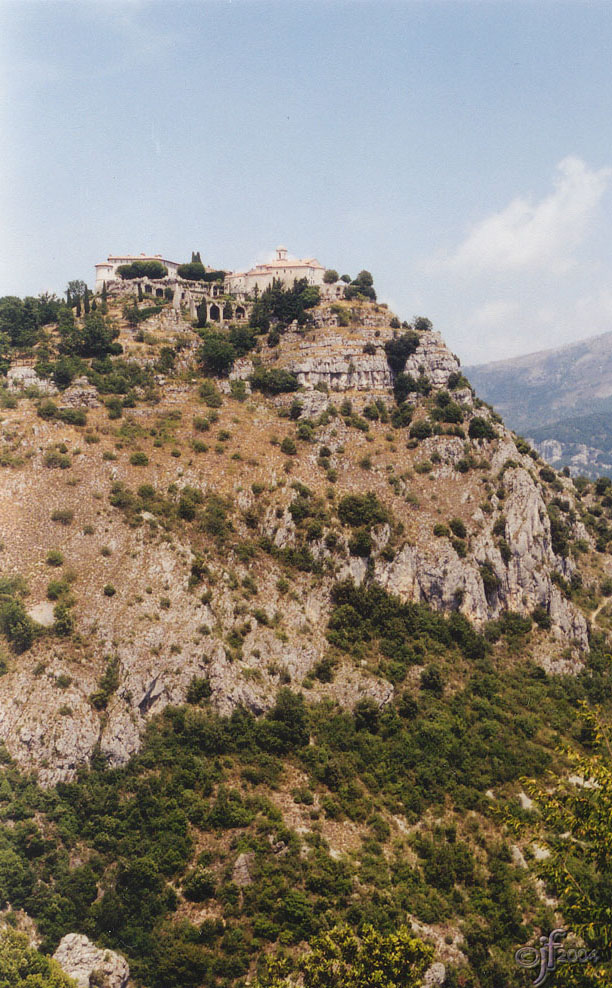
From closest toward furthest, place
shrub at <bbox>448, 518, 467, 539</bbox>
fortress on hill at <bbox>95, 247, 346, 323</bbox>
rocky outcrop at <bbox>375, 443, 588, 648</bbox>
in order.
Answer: rocky outcrop at <bbox>375, 443, 588, 648</bbox>, shrub at <bbox>448, 518, 467, 539</bbox>, fortress on hill at <bbox>95, 247, 346, 323</bbox>

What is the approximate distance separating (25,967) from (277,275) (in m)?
97.5

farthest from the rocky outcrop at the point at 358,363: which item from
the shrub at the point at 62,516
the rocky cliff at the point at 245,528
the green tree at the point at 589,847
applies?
the green tree at the point at 589,847

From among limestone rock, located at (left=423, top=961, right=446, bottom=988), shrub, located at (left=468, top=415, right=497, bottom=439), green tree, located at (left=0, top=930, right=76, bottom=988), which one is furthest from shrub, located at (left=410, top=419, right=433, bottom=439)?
green tree, located at (left=0, top=930, right=76, bottom=988)

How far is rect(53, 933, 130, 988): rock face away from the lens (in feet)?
123

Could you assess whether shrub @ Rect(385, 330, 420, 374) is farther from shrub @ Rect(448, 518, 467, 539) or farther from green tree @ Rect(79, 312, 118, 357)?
green tree @ Rect(79, 312, 118, 357)

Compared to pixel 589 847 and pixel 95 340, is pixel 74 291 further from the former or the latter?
pixel 589 847

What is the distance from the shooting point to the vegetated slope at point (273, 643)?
137 ft

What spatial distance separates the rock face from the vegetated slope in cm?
100

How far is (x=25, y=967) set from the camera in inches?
1384

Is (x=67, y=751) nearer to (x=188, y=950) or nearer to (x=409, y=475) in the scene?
(x=188, y=950)

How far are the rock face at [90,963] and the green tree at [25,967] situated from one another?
4.59ft

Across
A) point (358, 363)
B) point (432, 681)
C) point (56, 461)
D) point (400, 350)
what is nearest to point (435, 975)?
point (432, 681)

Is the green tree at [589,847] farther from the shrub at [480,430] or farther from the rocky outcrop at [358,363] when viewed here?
the rocky outcrop at [358,363]

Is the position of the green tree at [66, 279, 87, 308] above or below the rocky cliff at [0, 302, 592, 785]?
above
